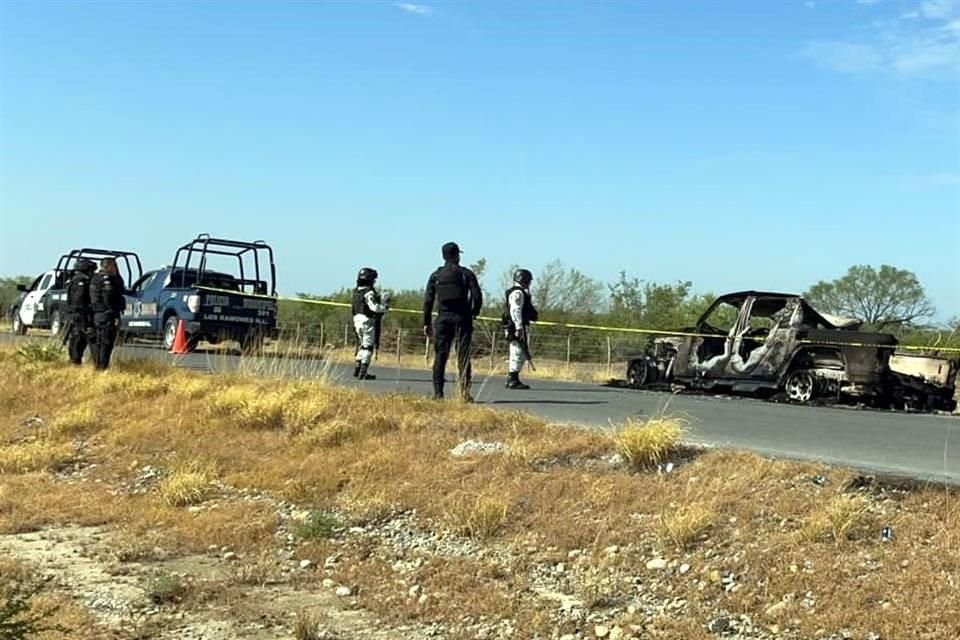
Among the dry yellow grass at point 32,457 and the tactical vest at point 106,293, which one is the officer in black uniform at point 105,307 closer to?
the tactical vest at point 106,293

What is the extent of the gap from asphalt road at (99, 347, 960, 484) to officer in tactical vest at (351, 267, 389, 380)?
13.0 inches

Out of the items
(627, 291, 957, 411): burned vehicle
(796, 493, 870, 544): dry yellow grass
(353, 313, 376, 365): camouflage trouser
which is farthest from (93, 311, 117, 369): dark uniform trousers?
(796, 493, 870, 544): dry yellow grass

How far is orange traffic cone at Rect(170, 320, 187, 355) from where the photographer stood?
2024 cm

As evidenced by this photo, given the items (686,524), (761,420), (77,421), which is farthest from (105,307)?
(686,524)

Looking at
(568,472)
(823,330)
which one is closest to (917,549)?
(568,472)

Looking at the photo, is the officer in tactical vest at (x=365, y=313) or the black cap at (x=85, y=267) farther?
the officer in tactical vest at (x=365, y=313)

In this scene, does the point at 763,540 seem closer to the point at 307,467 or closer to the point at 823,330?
the point at 307,467

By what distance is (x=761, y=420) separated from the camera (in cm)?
1223

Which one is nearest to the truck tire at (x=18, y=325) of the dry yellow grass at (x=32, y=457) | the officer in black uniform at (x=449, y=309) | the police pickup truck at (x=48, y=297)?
the police pickup truck at (x=48, y=297)

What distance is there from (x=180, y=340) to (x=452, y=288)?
9.96 metres

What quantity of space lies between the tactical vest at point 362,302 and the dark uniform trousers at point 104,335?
3650mm

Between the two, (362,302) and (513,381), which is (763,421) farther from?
(362,302)

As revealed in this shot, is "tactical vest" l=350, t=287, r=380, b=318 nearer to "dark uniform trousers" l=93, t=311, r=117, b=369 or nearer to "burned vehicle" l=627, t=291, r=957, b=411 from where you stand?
"dark uniform trousers" l=93, t=311, r=117, b=369

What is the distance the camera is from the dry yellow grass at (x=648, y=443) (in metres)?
7.89
